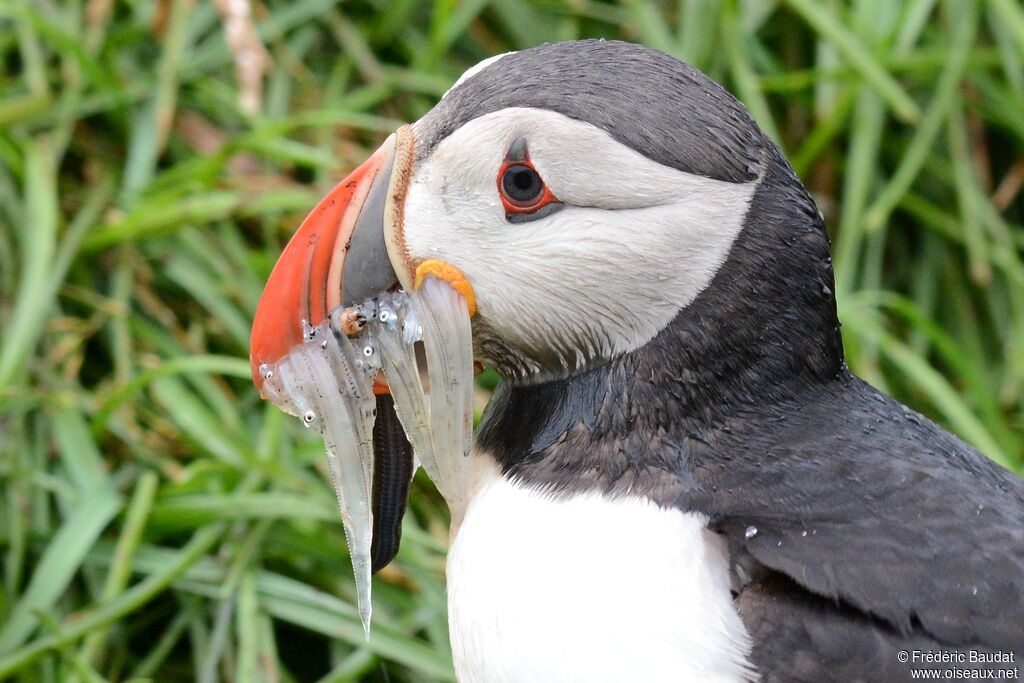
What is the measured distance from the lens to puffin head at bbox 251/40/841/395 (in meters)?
1.47

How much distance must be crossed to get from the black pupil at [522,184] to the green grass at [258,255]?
1.08 m

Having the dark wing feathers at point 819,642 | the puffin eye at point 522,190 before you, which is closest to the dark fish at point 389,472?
the puffin eye at point 522,190

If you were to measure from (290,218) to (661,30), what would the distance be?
0.96 metres

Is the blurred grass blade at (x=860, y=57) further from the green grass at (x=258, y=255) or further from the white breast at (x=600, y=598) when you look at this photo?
the white breast at (x=600, y=598)

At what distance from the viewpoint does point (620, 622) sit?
4.58 ft

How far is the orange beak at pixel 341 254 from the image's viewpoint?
154 centimetres

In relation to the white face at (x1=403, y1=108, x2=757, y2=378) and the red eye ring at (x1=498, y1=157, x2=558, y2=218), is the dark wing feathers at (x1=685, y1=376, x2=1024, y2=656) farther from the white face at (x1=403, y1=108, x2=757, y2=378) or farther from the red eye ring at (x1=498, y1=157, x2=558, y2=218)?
the red eye ring at (x1=498, y1=157, x2=558, y2=218)

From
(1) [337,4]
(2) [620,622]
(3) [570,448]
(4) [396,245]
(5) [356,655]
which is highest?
(1) [337,4]

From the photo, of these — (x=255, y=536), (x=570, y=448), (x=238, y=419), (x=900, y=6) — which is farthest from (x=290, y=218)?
(x=570, y=448)

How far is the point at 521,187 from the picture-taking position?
1.50 metres

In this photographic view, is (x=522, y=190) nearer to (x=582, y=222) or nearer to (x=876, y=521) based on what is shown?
(x=582, y=222)

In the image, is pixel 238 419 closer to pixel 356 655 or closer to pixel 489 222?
pixel 356 655

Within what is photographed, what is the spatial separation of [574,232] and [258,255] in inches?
62.1

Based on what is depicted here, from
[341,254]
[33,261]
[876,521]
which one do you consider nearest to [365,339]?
[341,254]
